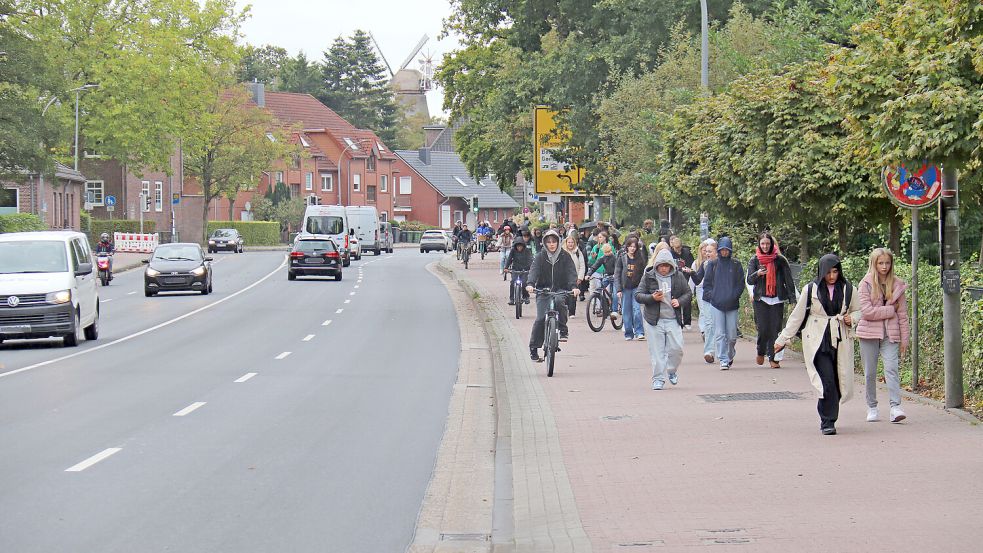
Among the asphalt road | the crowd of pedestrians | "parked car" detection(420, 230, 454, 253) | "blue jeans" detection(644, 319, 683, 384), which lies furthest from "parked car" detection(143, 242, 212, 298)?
"parked car" detection(420, 230, 454, 253)

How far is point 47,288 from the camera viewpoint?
20.8m

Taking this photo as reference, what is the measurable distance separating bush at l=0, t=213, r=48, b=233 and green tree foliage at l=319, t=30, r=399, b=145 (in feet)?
240

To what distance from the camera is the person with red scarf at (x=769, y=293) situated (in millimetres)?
16438

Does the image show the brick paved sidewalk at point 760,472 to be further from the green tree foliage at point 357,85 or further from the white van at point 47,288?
the green tree foliage at point 357,85

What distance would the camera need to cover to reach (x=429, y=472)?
31.7 feet

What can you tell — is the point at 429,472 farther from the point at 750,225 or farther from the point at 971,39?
the point at 750,225

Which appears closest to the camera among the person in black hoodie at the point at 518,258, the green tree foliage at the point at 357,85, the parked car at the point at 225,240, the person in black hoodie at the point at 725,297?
the person in black hoodie at the point at 725,297

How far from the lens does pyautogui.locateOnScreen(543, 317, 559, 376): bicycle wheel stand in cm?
1605

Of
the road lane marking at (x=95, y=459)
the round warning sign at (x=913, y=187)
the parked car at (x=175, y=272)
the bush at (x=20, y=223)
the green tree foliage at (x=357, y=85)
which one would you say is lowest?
the road lane marking at (x=95, y=459)

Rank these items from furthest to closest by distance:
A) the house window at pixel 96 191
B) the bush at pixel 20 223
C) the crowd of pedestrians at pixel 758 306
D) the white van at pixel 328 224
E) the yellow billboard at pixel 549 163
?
the house window at pixel 96 191 < the white van at pixel 328 224 < the bush at pixel 20 223 < the yellow billboard at pixel 549 163 < the crowd of pedestrians at pixel 758 306

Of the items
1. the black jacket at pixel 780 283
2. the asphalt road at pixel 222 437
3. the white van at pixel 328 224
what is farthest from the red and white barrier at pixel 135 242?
the black jacket at pixel 780 283

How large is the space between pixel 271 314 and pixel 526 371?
46.7 ft

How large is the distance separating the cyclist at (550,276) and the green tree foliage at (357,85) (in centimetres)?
11295

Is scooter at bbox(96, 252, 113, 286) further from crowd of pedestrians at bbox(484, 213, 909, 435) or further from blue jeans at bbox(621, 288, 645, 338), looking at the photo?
blue jeans at bbox(621, 288, 645, 338)
